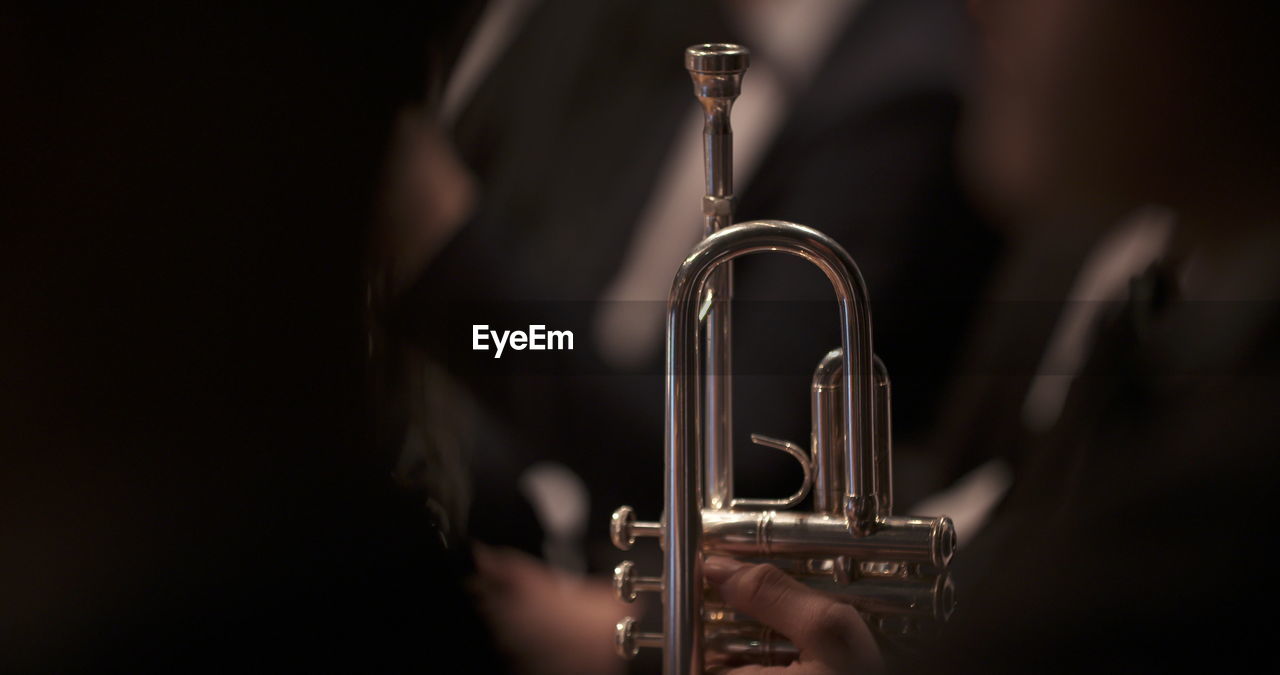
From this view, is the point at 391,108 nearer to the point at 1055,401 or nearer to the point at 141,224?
the point at 141,224

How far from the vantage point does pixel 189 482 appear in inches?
47.2

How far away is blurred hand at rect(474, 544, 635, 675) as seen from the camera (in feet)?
3.83

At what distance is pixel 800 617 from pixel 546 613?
1.09 ft

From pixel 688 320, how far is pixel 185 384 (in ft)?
1.73

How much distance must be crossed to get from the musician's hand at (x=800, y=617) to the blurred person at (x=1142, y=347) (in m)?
0.17

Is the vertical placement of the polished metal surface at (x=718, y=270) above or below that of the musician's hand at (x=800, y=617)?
above

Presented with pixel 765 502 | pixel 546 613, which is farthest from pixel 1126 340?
pixel 546 613

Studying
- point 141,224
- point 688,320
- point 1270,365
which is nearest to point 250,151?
point 141,224

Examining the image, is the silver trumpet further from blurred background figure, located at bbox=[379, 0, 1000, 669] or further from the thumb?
blurred background figure, located at bbox=[379, 0, 1000, 669]

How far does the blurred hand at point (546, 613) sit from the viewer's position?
1.17 metres

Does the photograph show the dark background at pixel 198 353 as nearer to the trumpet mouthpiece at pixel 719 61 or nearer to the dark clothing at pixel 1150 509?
the trumpet mouthpiece at pixel 719 61

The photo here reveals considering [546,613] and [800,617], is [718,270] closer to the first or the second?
[800,617]

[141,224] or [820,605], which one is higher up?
[141,224]

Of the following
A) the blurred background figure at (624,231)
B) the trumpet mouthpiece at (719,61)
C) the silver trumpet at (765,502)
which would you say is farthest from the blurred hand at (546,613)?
the trumpet mouthpiece at (719,61)
